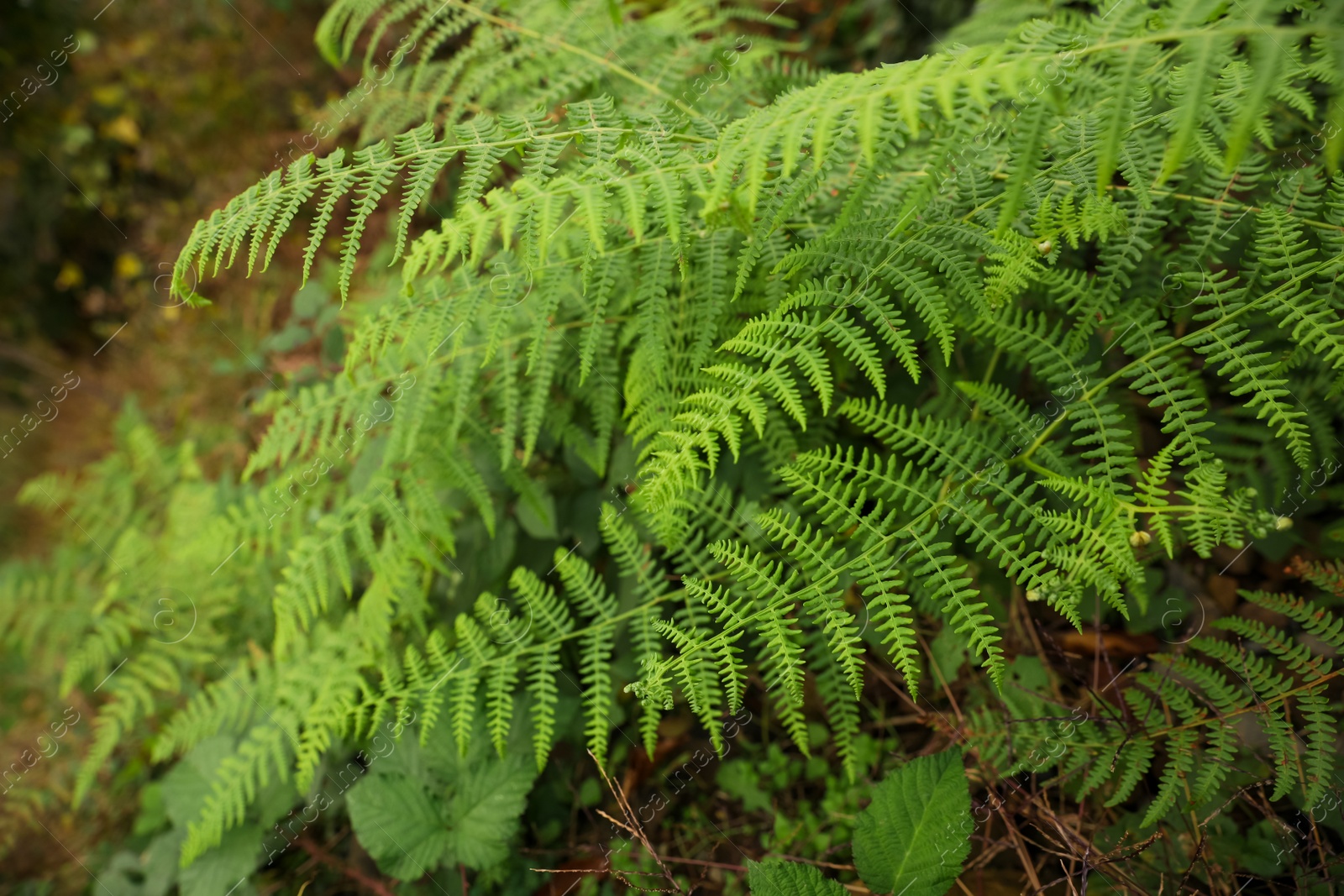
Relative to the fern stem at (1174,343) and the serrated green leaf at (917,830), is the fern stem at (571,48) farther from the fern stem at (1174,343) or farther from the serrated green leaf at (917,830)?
the serrated green leaf at (917,830)

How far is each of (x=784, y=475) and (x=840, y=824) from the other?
996 mm

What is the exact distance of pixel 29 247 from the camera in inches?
204

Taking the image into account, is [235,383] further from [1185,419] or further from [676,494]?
[1185,419]

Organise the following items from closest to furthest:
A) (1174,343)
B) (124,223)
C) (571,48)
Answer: (1174,343)
(571,48)
(124,223)

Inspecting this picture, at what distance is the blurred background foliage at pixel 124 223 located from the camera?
10.4 feet

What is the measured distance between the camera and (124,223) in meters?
5.19

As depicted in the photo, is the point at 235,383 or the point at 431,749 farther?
the point at 235,383

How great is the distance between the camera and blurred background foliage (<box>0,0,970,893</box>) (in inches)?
125

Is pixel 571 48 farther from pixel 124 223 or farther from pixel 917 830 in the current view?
pixel 124 223

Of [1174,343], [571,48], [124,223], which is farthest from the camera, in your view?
[124,223]

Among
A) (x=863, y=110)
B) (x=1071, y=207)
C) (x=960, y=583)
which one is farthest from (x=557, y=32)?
(x=960, y=583)

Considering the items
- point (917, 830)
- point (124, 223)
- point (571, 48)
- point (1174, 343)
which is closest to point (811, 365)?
point (1174, 343)

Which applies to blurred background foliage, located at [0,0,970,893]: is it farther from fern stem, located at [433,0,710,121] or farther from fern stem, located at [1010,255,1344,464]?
fern stem, located at [1010,255,1344,464]

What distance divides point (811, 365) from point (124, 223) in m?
5.83
